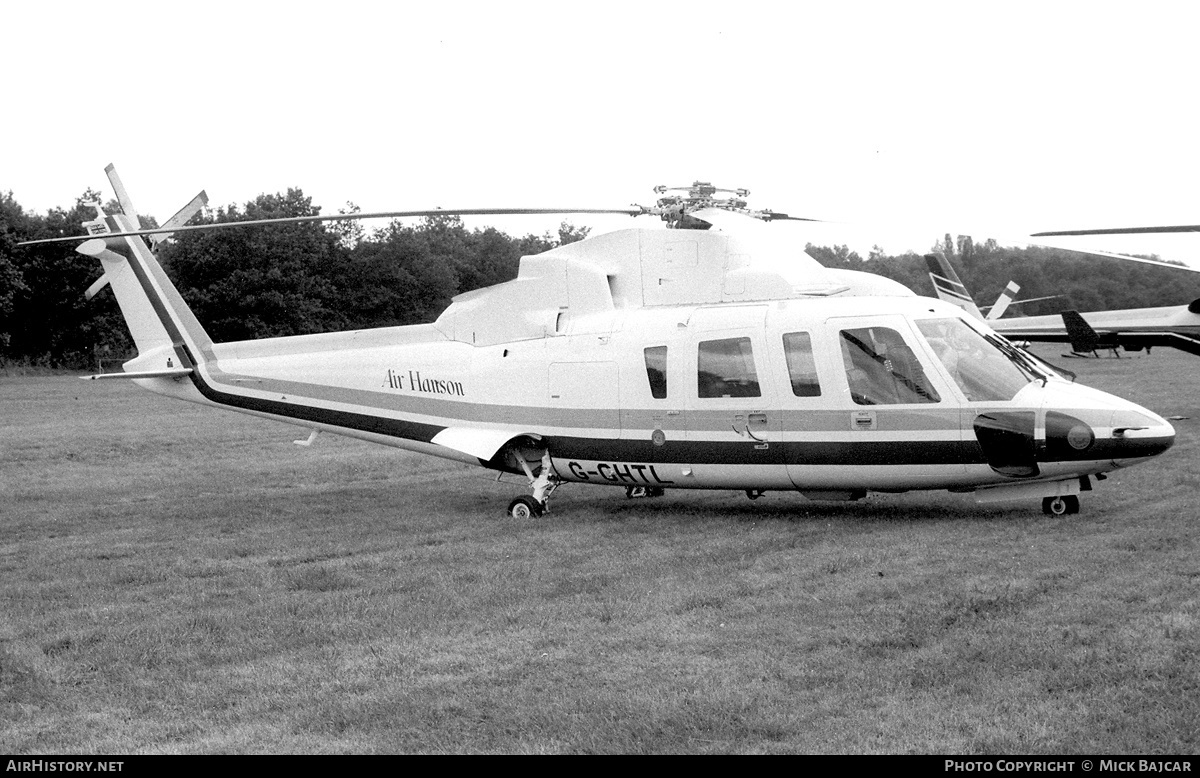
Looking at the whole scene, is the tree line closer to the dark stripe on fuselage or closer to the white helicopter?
the white helicopter

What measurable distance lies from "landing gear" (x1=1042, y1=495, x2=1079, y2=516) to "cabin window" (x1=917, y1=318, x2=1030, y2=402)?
118cm

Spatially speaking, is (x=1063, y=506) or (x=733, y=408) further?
(x=733, y=408)

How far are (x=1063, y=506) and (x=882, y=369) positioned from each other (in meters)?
2.18

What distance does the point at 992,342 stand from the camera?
1122cm

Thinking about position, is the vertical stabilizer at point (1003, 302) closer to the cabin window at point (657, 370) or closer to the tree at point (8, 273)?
the cabin window at point (657, 370)

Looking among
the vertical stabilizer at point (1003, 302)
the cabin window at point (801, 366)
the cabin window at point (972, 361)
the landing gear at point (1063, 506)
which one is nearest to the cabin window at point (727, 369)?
the cabin window at point (801, 366)

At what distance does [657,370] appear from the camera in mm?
12086

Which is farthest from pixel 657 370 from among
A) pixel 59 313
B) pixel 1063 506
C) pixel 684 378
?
pixel 59 313

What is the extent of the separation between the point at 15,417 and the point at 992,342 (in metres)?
24.9

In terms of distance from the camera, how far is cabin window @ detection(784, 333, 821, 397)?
1136 cm

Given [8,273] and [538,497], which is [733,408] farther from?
[8,273]

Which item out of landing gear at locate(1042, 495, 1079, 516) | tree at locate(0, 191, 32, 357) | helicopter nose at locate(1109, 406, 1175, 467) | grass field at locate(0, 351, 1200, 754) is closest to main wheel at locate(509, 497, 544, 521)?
grass field at locate(0, 351, 1200, 754)

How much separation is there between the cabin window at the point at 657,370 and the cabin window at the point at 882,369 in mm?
1891
